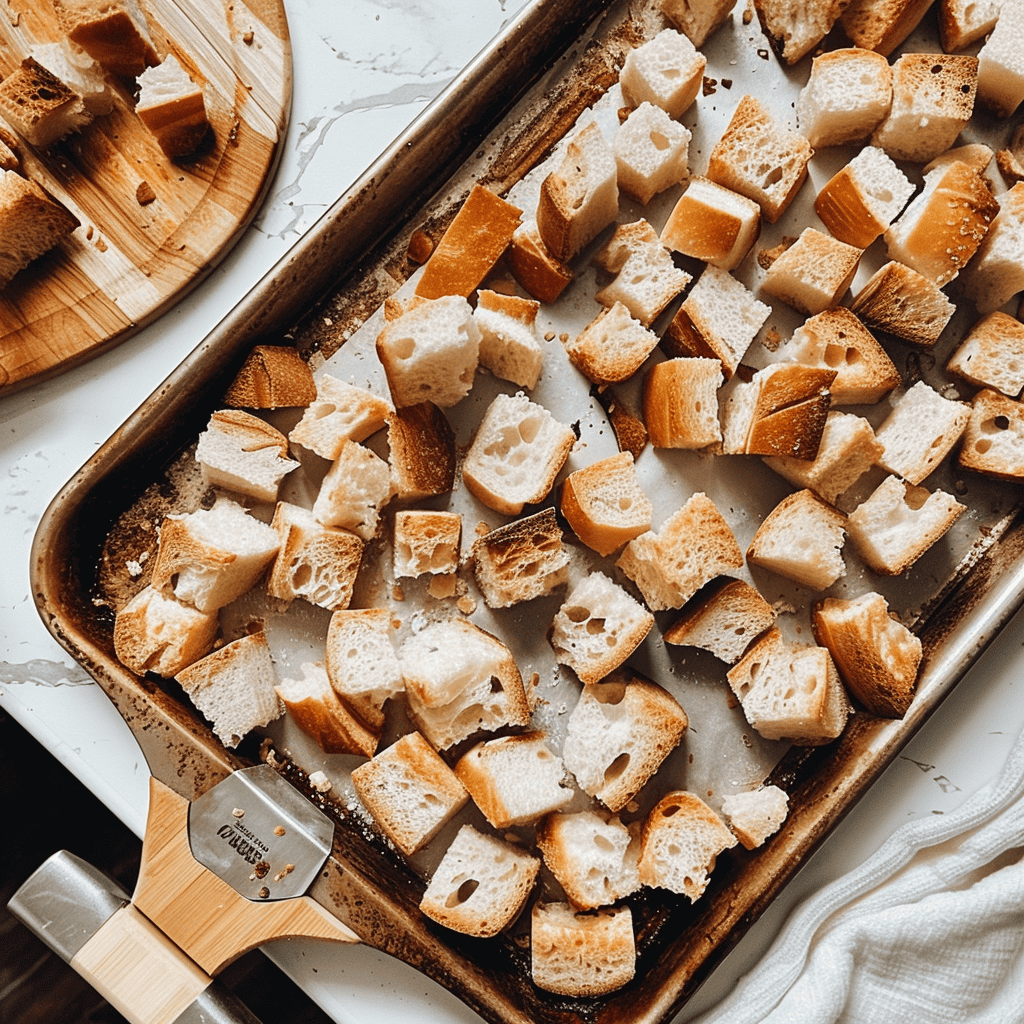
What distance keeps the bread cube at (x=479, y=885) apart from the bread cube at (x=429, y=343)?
2.59 feet

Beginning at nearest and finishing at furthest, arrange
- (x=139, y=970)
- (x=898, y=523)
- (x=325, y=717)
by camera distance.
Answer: (x=139, y=970)
(x=325, y=717)
(x=898, y=523)

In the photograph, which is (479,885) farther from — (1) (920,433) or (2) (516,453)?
(1) (920,433)

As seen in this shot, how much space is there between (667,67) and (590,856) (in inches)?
55.7

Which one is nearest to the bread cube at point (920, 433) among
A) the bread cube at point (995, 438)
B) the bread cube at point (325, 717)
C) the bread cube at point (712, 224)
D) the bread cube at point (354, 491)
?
the bread cube at point (995, 438)

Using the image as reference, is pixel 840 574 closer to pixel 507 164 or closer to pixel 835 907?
pixel 835 907

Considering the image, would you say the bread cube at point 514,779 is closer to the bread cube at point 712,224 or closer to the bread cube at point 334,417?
the bread cube at point 334,417

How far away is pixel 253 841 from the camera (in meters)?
1.50

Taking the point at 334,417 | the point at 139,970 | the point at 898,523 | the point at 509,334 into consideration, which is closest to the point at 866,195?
the point at 898,523

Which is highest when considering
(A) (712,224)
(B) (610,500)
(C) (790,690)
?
(A) (712,224)

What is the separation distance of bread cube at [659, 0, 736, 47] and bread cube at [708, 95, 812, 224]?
0.18 m

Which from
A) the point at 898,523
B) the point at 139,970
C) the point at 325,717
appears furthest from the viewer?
the point at 898,523

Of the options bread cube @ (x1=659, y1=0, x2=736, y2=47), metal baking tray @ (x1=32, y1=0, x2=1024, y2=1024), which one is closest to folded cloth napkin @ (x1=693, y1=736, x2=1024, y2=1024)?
metal baking tray @ (x1=32, y1=0, x2=1024, y2=1024)

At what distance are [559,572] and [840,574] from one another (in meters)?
0.51

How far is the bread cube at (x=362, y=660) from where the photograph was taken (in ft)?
5.09
